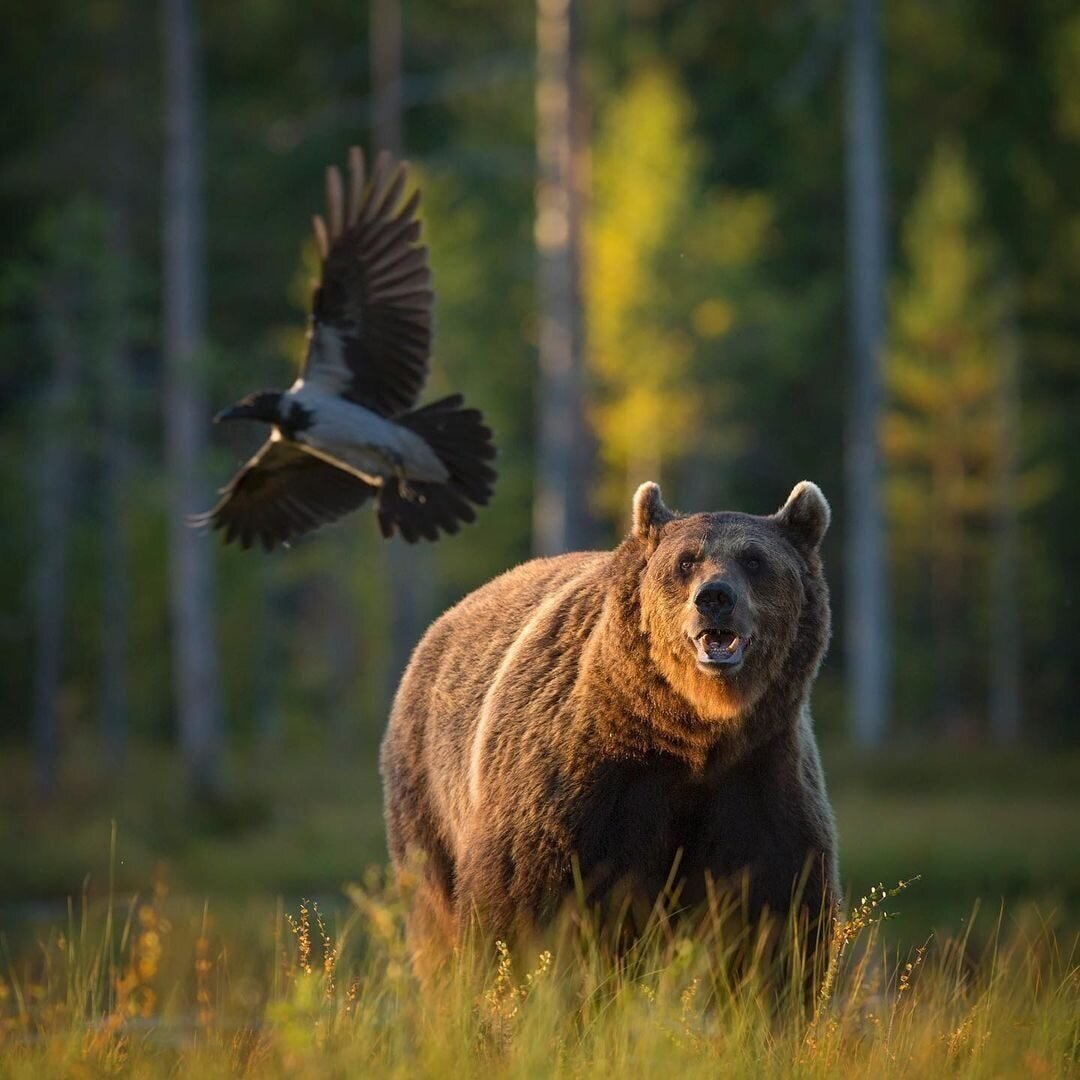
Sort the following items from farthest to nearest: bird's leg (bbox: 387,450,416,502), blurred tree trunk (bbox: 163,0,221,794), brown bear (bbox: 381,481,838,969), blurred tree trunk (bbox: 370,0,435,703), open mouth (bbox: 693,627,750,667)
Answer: blurred tree trunk (bbox: 370,0,435,703) → blurred tree trunk (bbox: 163,0,221,794) → bird's leg (bbox: 387,450,416,502) → brown bear (bbox: 381,481,838,969) → open mouth (bbox: 693,627,750,667)

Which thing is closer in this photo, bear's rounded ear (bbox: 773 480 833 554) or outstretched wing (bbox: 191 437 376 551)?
bear's rounded ear (bbox: 773 480 833 554)

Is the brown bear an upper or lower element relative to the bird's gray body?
lower

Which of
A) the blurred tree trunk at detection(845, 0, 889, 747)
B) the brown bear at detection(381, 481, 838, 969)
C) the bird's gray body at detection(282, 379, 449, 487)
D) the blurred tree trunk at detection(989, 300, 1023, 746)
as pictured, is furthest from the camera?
the blurred tree trunk at detection(989, 300, 1023, 746)

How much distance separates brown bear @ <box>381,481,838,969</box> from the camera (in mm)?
5914

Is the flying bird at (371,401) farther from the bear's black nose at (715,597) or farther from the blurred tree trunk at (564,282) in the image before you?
the blurred tree trunk at (564,282)

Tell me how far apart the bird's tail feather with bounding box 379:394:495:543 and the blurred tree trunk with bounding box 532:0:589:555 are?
1243 centimetres

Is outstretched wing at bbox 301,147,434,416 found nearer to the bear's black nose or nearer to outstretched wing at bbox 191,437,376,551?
outstretched wing at bbox 191,437,376,551

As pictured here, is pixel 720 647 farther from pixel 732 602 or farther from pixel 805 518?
pixel 805 518

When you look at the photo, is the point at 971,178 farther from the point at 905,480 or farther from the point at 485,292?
the point at 485,292

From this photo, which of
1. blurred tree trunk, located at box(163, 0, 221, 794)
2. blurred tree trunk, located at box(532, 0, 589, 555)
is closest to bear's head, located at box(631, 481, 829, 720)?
blurred tree trunk, located at box(532, 0, 589, 555)

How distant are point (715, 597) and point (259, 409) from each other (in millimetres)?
2390

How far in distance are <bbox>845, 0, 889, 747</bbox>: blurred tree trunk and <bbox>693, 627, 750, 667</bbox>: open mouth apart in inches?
944

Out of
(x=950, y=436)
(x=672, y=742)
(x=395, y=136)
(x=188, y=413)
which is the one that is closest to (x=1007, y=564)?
(x=950, y=436)

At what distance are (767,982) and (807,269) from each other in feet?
112
